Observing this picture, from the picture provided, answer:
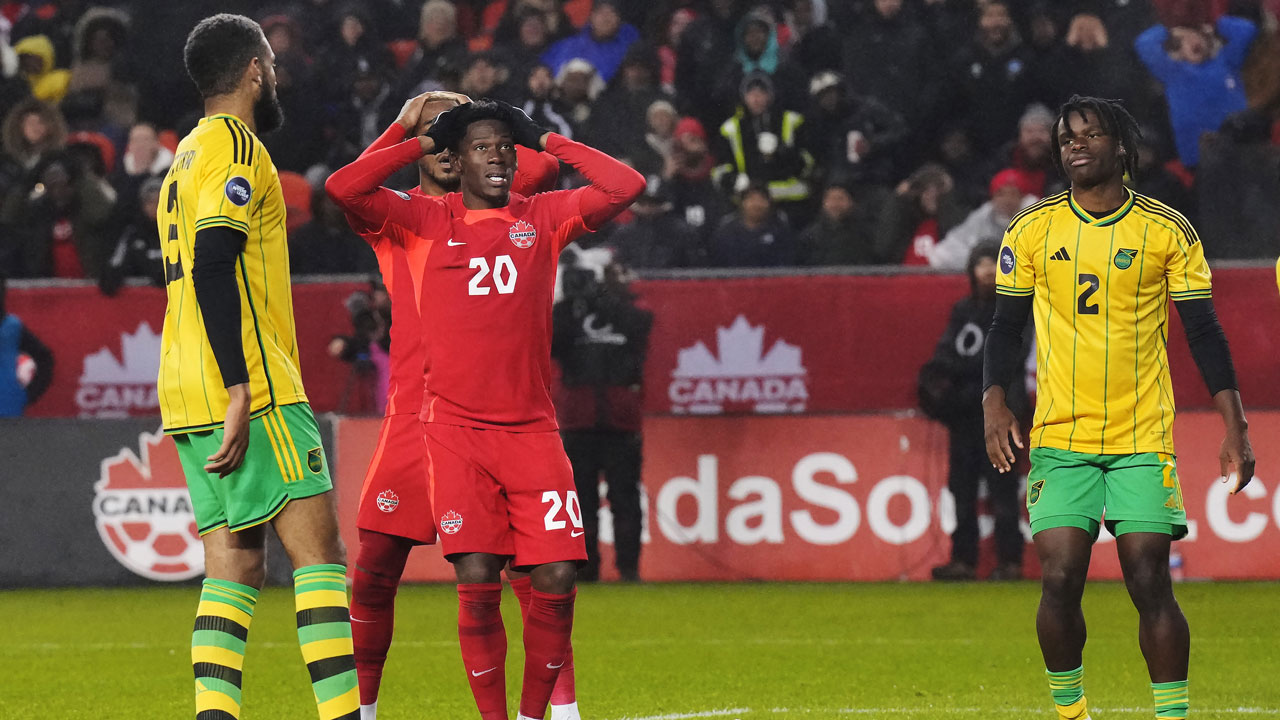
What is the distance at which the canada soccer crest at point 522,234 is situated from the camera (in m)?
5.36

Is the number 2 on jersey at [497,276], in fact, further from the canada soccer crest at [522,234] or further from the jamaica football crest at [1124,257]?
the jamaica football crest at [1124,257]

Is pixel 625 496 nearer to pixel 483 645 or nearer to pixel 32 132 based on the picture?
pixel 483 645

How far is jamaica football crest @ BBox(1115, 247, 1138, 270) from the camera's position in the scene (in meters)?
5.37

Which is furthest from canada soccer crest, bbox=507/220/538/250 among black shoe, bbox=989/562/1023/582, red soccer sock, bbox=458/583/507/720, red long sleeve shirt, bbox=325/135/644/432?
→ black shoe, bbox=989/562/1023/582

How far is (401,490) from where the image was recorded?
5730 mm

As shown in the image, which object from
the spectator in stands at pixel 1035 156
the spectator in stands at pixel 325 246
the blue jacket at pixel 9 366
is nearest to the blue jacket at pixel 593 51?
the spectator in stands at pixel 325 246

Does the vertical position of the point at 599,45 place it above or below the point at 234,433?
above

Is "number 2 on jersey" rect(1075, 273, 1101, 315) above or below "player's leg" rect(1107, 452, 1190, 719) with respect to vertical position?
above

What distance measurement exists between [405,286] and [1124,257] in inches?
93.2

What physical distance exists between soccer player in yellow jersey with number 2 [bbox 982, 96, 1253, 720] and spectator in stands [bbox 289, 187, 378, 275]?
9226mm

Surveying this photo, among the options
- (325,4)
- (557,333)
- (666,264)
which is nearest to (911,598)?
(557,333)

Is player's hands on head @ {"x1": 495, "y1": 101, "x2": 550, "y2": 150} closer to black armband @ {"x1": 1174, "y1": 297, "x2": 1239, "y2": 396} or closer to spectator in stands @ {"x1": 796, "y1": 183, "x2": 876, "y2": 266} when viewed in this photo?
black armband @ {"x1": 1174, "y1": 297, "x2": 1239, "y2": 396}

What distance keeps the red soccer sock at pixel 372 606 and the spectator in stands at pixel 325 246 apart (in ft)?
27.7

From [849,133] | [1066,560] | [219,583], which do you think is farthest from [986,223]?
[219,583]
